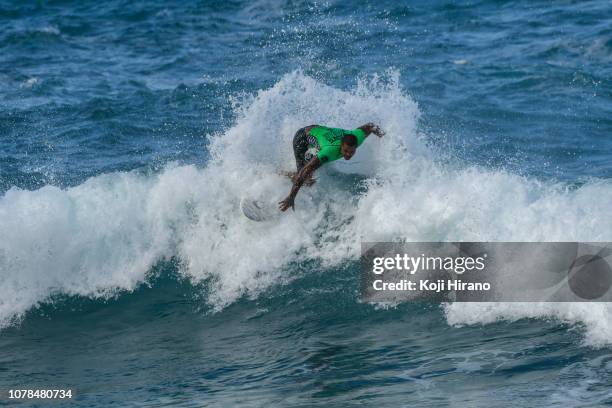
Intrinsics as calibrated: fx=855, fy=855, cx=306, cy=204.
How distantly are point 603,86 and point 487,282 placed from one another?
26.6 feet

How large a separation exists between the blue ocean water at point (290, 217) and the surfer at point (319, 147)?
102 cm

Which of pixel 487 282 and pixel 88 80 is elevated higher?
pixel 88 80

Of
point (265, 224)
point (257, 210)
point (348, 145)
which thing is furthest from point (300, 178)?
point (265, 224)

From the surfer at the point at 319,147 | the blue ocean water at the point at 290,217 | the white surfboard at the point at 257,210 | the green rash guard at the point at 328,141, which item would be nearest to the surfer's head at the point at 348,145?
the surfer at the point at 319,147

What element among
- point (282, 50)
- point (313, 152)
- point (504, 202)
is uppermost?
point (282, 50)

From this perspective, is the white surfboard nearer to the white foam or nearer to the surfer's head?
the white foam

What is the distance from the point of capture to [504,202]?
11.6 m

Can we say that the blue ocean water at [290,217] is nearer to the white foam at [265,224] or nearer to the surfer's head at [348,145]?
the white foam at [265,224]

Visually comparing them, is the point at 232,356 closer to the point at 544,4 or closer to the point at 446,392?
the point at 446,392

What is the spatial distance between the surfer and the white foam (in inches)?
38.2

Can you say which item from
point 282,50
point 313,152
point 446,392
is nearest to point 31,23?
point 282,50

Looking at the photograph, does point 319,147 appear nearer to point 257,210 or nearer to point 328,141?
point 328,141

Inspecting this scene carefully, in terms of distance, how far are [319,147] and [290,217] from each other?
5.26ft

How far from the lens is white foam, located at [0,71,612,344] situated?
11.7m
